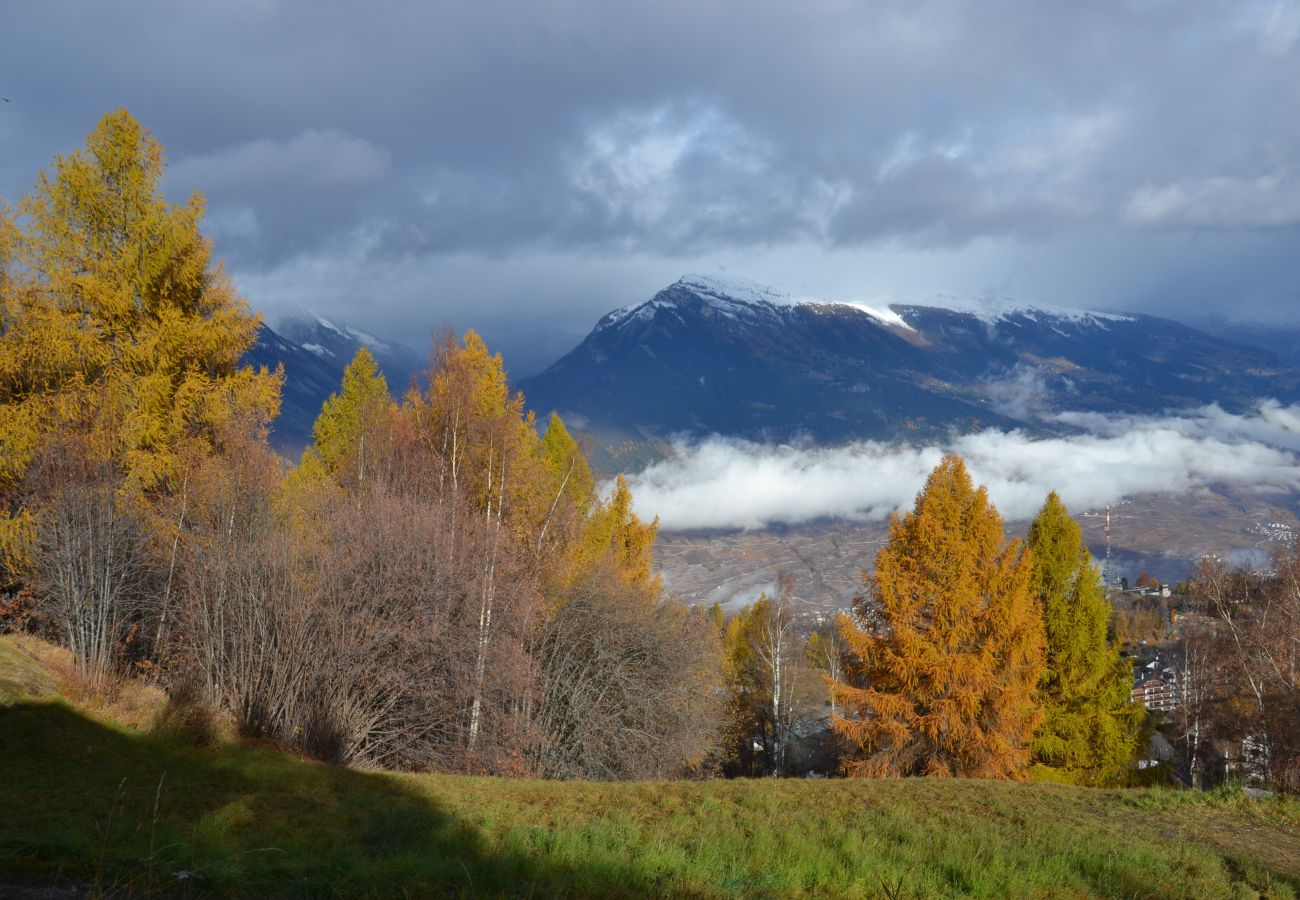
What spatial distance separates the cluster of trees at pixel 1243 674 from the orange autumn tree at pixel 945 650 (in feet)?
32.3

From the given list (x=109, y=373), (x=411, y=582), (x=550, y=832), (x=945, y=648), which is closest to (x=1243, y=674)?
(x=945, y=648)

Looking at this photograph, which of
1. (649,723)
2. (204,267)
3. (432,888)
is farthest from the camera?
(649,723)

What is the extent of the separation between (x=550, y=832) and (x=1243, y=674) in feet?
100

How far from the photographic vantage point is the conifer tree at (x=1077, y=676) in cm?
2620

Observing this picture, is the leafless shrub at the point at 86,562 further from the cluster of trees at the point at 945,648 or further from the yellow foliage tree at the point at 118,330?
the cluster of trees at the point at 945,648

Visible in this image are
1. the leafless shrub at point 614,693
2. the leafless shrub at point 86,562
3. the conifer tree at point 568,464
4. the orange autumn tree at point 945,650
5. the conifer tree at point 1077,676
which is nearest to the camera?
the leafless shrub at point 86,562

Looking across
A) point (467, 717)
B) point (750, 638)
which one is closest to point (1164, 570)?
point (750, 638)

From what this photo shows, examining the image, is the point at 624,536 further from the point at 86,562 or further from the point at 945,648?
the point at 86,562

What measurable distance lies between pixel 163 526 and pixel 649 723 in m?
14.6

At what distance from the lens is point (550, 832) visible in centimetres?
912

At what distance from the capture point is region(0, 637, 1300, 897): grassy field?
21.9 ft

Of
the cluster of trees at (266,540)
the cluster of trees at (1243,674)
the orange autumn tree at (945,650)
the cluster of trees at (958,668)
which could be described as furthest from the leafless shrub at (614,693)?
the cluster of trees at (1243,674)

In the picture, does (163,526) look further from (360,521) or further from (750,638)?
(750,638)

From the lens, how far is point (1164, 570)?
612 feet
